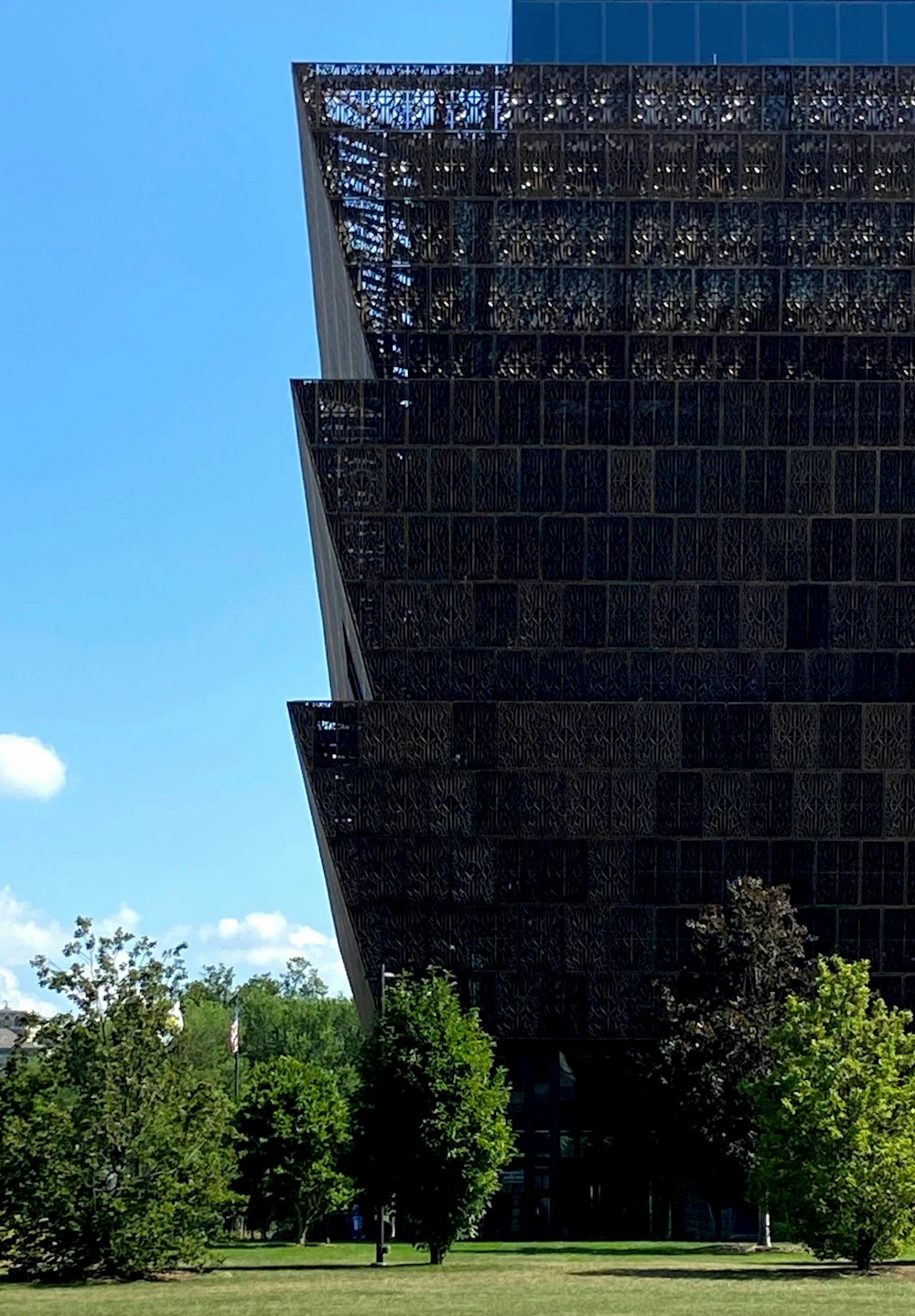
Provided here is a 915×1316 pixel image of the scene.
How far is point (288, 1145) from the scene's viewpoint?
75812 mm

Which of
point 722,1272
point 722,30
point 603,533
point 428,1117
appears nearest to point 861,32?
point 722,30

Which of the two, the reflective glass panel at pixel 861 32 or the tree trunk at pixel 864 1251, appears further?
the reflective glass panel at pixel 861 32

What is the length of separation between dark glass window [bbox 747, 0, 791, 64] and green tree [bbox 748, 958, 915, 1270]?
53553 millimetres

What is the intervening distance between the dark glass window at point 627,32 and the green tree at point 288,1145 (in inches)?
1878

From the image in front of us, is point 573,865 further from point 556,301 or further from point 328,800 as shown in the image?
point 556,301

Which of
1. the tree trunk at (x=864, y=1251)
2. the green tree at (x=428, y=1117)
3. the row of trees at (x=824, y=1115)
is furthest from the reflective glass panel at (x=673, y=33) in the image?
the tree trunk at (x=864, y=1251)

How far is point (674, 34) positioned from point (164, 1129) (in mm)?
62985

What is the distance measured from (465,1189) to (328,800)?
88.5 ft

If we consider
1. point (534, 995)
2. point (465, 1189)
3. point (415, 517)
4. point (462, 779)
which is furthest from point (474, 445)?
point (465, 1189)

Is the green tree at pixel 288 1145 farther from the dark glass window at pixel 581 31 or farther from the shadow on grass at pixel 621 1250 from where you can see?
the dark glass window at pixel 581 31

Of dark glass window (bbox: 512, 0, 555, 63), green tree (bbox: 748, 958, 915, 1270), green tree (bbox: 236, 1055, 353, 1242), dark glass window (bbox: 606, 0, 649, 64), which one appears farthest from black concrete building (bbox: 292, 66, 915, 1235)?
green tree (bbox: 748, 958, 915, 1270)

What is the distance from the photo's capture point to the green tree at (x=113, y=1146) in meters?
51.1

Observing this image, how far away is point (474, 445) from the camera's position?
3297 inches

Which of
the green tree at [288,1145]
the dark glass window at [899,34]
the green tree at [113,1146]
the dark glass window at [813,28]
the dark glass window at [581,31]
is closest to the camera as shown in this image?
the green tree at [113,1146]
